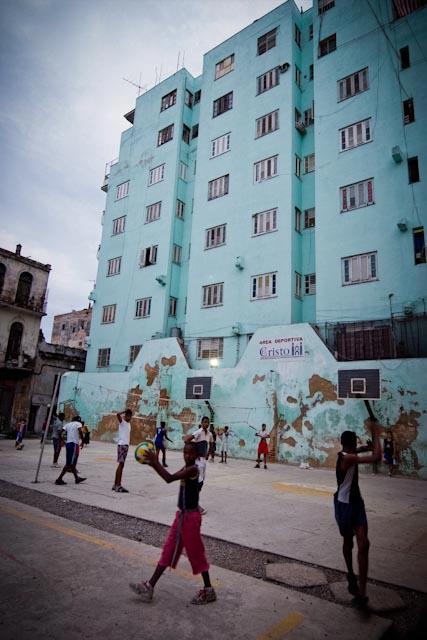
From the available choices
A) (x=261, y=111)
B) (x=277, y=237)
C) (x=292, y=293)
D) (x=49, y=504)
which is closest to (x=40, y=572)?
(x=49, y=504)

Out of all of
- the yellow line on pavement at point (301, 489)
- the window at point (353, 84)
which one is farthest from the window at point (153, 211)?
the yellow line on pavement at point (301, 489)

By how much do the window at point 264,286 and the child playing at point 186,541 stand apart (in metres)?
18.1

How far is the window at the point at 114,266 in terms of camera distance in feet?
103

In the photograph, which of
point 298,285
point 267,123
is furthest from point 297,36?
point 298,285

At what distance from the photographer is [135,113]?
3453 cm

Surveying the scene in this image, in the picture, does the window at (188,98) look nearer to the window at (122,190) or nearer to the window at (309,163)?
the window at (122,190)

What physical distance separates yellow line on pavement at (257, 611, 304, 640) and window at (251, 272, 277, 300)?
18.6m

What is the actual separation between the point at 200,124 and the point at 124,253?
37.6 ft

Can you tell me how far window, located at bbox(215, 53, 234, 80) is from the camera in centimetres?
2819

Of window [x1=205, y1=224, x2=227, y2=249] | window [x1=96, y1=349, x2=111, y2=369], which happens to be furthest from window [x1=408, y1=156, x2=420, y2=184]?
window [x1=96, y1=349, x2=111, y2=369]

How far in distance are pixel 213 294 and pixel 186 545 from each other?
21124 mm

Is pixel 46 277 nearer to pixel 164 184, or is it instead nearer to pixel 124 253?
pixel 124 253

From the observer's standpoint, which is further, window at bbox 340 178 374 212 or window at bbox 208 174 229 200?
window at bbox 208 174 229 200

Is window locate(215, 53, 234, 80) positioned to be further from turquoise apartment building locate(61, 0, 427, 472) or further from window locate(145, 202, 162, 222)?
window locate(145, 202, 162, 222)
